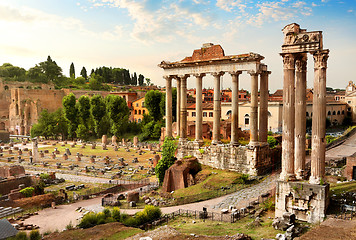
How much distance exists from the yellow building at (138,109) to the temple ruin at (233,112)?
145ft

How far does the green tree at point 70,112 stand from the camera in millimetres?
58938

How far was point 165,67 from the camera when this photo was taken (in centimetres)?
2631

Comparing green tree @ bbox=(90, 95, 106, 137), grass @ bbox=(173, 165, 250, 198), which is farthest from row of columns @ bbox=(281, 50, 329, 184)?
green tree @ bbox=(90, 95, 106, 137)

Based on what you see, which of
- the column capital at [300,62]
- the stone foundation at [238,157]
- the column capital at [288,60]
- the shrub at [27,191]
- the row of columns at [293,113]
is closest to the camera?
the column capital at [288,60]

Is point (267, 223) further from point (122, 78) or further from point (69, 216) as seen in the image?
point (122, 78)

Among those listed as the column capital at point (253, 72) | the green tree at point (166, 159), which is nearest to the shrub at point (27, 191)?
the green tree at point (166, 159)

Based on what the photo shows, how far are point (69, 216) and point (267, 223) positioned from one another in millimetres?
12510

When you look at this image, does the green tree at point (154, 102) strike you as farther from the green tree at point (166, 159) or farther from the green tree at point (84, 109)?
the green tree at point (166, 159)

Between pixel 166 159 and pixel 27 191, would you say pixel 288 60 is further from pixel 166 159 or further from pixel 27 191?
pixel 27 191

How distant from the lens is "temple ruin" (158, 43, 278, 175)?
71.7 ft

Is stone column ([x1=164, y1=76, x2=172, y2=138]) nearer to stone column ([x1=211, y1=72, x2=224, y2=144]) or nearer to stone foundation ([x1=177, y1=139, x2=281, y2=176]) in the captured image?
stone foundation ([x1=177, y1=139, x2=281, y2=176])

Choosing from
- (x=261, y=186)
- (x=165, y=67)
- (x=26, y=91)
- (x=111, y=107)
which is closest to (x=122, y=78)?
(x=26, y=91)

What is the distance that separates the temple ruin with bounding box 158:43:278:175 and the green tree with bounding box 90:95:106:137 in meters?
34.4

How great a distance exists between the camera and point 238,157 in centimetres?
2225
